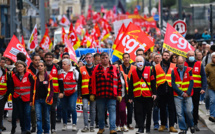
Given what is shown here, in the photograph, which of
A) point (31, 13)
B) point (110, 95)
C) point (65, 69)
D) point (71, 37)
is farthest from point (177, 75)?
point (31, 13)

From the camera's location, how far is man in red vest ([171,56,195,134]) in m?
11.5

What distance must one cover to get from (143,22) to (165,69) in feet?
72.9

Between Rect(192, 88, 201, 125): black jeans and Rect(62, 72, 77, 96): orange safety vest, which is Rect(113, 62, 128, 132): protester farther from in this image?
Rect(192, 88, 201, 125): black jeans

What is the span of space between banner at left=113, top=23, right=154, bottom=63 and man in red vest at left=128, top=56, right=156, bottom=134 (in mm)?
2675

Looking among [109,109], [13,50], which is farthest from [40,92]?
[13,50]

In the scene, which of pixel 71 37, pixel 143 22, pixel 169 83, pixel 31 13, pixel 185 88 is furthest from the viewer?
pixel 143 22

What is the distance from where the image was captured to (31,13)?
30.8 meters

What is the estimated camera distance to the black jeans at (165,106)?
1241cm

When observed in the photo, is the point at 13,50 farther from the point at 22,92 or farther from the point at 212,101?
the point at 212,101

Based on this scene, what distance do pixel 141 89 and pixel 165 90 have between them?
0.71 metres

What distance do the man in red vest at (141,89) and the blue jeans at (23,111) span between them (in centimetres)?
232

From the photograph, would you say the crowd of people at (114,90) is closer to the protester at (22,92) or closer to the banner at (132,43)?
the protester at (22,92)

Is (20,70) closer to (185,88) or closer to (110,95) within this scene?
(110,95)

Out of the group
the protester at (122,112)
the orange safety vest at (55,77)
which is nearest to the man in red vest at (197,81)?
the protester at (122,112)
